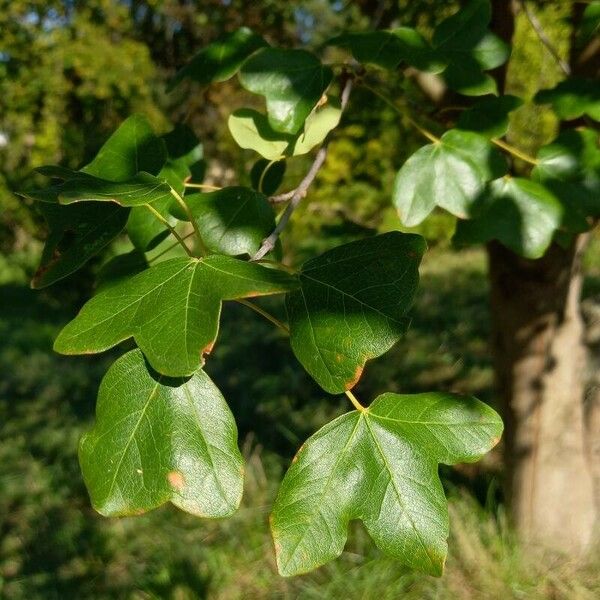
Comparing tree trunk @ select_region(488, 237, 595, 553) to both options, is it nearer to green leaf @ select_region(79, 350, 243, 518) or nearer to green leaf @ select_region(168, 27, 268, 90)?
green leaf @ select_region(168, 27, 268, 90)

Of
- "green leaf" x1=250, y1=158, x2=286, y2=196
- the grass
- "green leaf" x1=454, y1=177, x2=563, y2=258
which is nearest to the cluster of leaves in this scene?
"green leaf" x1=250, y1=158, x2=286, y2=196

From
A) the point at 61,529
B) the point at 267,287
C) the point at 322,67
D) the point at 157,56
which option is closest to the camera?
the point at 267,287

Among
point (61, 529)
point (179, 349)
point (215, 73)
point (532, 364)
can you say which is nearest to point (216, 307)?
point (179, 349)

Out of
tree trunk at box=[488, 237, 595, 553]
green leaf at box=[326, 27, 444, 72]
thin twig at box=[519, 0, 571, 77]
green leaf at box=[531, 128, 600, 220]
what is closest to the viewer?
green leaf at box=[326, 27, 444, 72]

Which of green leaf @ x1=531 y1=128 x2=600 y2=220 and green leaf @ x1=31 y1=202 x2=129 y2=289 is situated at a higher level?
green leaf @ x1=31 y1=202 x2=129 y2=289

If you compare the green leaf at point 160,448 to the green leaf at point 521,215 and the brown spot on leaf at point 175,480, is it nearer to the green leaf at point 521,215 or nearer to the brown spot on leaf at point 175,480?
the brown spot on leaf at point 175,480

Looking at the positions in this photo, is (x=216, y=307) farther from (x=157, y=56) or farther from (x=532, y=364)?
(x=157, y=56)

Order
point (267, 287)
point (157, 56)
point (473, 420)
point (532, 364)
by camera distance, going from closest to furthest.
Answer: point (267, 287) → point (473, 420) → point (532, 364) → point (157, 56)
